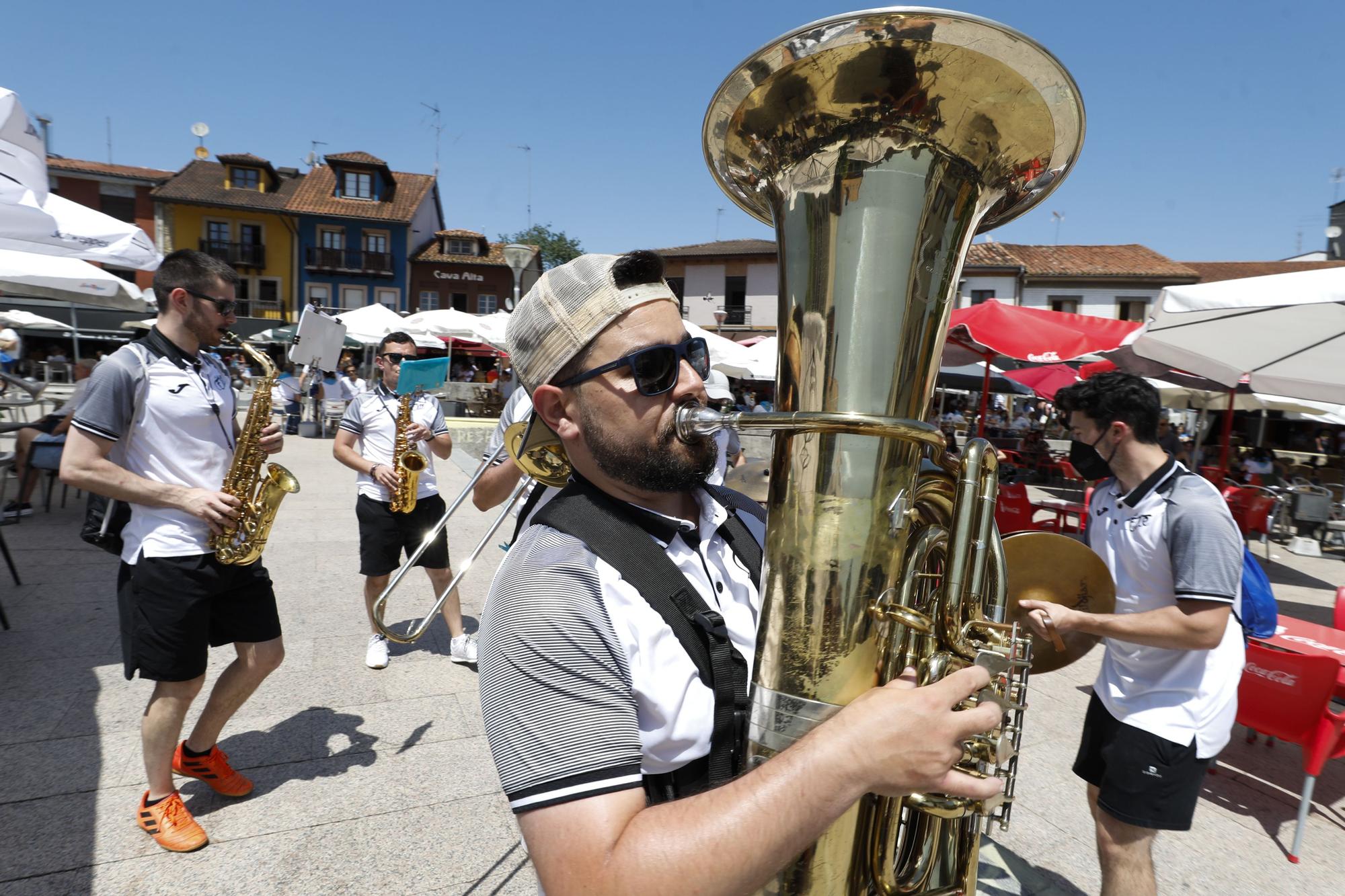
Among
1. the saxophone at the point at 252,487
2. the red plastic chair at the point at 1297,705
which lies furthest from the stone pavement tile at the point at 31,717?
the red plastic chair at the point at 1297,705

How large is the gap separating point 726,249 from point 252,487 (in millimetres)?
37929

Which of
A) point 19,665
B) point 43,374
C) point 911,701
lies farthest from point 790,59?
point 43,374

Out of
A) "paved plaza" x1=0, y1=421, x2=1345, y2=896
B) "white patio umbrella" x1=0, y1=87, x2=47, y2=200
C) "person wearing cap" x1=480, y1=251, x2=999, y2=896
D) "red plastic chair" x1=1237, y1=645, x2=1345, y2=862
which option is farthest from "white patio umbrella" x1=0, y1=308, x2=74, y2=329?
"red plastic chair" x1=1237, y1=645, x2=1345, y2=862

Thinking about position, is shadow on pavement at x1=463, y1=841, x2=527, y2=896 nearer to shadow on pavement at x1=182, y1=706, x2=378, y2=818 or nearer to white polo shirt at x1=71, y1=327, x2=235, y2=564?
shadow on pavement at x1=182, y1=706, x2=378, y2=818

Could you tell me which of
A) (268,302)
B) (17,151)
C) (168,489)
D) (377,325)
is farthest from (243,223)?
(168,489)

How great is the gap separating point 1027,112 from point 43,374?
94.9 feet

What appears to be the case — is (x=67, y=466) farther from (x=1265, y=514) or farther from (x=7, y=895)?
(x=1265, y=514)

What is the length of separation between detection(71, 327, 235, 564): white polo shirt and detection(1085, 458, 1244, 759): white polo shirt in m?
3.22

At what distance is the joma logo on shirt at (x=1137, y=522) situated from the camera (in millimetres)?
2148

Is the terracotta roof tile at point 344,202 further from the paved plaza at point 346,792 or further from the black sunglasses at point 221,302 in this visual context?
the black sunglasses at point 221,302

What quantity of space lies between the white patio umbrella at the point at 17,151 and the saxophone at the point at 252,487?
120 cm

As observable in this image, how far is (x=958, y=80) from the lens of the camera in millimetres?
1142

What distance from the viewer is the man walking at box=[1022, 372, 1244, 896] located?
1.97 meters

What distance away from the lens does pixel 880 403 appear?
1.11 meters
